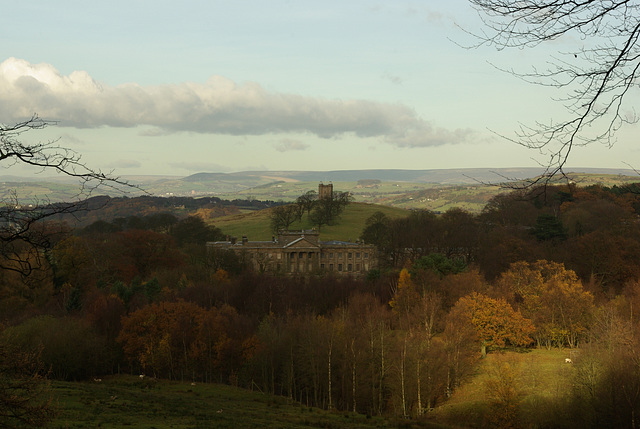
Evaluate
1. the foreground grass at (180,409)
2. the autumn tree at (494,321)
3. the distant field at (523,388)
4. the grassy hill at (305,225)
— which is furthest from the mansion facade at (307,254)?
the foreground grass at (180,409)

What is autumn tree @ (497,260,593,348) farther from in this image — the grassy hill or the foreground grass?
the grassy hill

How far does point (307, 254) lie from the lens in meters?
110

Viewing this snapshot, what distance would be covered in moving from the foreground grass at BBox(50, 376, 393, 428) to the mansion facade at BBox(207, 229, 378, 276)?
58.1m

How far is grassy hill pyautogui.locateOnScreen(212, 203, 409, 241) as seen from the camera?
130 metres

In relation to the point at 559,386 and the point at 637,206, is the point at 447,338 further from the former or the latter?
the point at 637,206

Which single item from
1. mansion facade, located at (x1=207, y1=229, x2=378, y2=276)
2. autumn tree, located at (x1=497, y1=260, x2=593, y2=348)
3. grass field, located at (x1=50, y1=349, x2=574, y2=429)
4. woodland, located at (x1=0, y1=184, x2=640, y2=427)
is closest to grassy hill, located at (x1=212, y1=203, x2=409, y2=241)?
mansion facade, located at (x1=207, y1=229, x2=378, y2=276)

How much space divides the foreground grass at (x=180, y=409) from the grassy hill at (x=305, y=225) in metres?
80.8

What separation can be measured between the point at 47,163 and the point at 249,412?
31.0 meters

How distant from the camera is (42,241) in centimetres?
965

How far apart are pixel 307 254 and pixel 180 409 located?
2964 inches

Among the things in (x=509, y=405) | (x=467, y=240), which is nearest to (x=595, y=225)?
(x=467, y=240)

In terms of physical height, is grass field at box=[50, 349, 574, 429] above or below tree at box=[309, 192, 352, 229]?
below

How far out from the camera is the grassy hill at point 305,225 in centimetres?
13050

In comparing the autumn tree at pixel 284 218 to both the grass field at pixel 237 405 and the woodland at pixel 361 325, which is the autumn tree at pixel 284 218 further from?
the grass field at pixel 237 405
